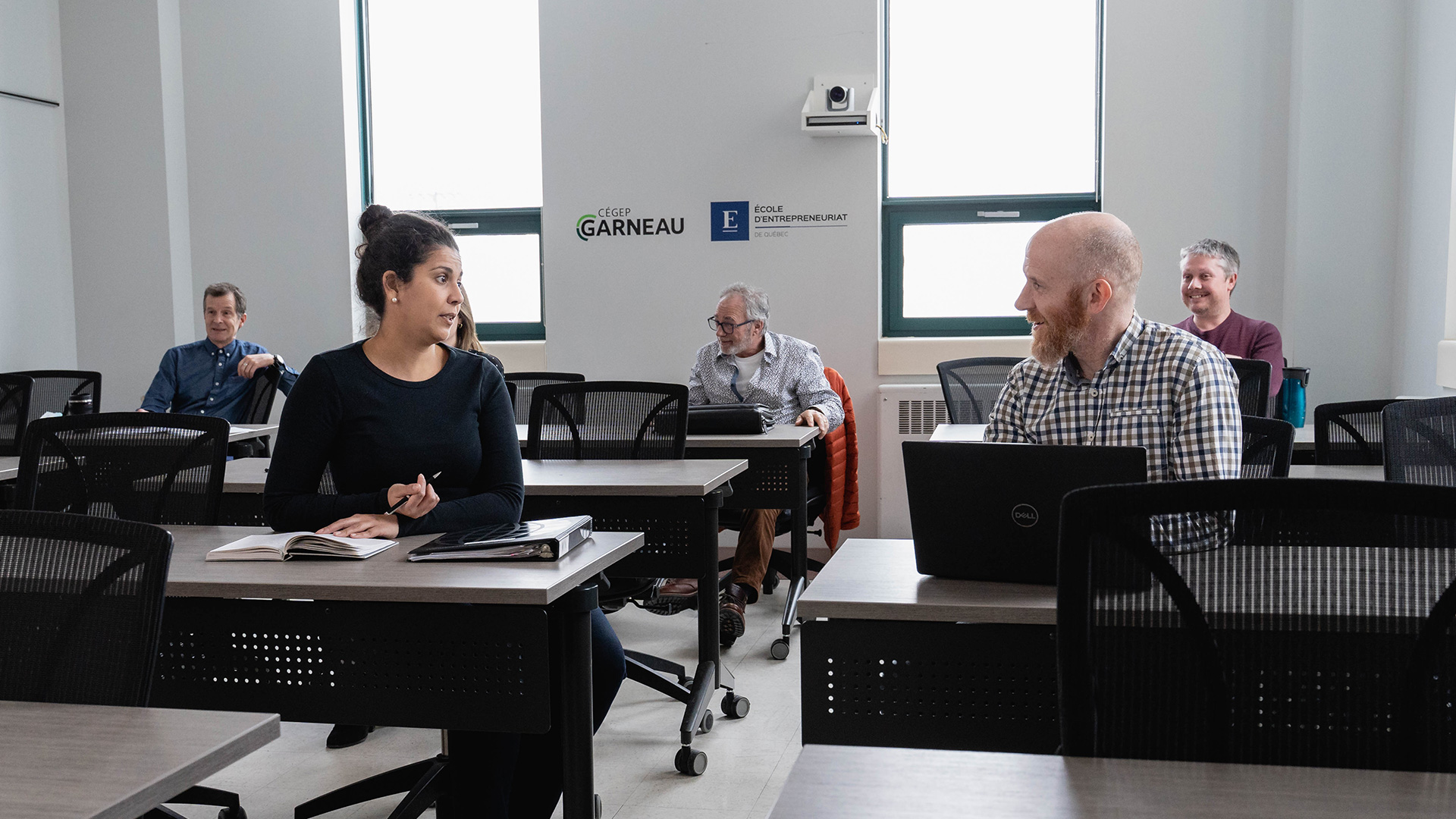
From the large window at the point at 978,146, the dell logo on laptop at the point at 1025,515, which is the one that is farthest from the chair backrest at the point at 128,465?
the large window at the point at 978,146

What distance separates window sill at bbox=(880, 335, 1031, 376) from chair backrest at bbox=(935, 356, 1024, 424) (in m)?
1.39

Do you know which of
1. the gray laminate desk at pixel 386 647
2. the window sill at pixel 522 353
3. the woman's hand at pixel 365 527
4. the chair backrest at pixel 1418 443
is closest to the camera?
the gray laminate desk at pixel 386 647

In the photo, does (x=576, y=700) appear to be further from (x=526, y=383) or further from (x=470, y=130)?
(x=470, y=130)

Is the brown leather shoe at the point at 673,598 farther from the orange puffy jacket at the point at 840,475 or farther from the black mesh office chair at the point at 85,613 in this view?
the black mesh office chair at the point at 85,613

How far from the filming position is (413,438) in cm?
231

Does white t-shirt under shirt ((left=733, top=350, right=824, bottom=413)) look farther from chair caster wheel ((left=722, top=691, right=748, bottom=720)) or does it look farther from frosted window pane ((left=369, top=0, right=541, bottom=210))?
frosted window pane ((left=369, top=0, right=541, bottom=210))

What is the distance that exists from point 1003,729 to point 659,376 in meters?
4.34

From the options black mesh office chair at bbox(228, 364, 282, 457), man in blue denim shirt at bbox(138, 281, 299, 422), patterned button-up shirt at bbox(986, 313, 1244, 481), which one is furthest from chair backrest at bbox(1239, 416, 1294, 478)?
man in blue denim shirt at bbox(138, 281, 299, 422)

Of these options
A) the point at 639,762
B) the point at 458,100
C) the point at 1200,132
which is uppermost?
the point at 458,100

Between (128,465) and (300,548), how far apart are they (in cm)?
86

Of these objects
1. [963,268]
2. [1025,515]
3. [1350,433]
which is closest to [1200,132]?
[963,268]

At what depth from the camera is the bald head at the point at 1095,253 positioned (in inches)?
82.2

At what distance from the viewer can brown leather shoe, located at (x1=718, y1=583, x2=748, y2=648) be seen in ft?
13.2

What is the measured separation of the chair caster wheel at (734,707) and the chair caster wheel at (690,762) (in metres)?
0.41
